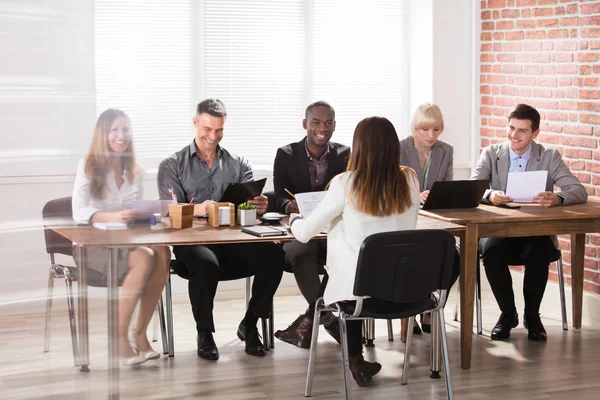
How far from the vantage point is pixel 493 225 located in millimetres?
3760

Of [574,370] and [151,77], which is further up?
[151,77]

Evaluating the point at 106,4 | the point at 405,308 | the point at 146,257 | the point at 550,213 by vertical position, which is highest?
the point at 106,4

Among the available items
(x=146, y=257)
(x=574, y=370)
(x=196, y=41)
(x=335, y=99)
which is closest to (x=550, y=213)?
(x=574, y=370)

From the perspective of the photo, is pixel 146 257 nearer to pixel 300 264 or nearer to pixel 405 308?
pixel 405 308

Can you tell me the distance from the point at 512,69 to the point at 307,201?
2.30m

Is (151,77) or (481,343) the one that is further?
(151,77)

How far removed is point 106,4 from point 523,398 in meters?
3.21

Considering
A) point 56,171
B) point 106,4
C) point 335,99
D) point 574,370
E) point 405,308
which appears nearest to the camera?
point 56,171

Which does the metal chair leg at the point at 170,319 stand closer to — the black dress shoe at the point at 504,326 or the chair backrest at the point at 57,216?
the black dress shoe at the point at 504,326

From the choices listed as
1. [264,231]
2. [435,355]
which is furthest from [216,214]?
[435,355]

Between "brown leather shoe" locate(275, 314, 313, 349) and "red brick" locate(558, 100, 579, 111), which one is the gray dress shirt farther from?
"red brick" locate(558, 100, 579, 111)

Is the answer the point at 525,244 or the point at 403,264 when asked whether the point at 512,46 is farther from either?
the point at 403,264

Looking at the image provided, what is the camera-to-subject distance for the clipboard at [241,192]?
12.5 feet

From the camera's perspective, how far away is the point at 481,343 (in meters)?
4.19
